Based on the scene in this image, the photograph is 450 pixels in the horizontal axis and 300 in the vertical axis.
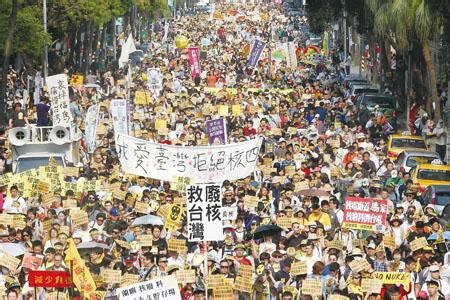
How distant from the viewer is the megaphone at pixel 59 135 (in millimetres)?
28547

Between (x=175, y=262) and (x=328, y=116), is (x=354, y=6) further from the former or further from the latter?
(x=175, y=262)

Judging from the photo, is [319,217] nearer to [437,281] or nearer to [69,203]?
[69,203]

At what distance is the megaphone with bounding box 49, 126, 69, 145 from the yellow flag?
11168 millimetres

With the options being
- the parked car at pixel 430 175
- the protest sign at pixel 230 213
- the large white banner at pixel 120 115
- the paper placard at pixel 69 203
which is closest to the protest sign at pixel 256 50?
the large white banner at pixel 120 115

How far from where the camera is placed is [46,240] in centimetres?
2075

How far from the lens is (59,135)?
1130 inches

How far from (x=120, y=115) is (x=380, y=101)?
14.2m

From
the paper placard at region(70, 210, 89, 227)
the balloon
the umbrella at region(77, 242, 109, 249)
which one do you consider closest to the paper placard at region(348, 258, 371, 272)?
the umbrella at region(77, 242, 109, 249)

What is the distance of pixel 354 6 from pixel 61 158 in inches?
1015

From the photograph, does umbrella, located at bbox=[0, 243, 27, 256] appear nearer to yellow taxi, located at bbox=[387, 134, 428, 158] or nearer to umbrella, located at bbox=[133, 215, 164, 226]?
umbrella, located at bbox=[133, 215, 164, 226]

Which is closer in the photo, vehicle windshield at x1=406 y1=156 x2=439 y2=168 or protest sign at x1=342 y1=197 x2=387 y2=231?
protest sign at x1=342 y1=197 x2=387 y2=231

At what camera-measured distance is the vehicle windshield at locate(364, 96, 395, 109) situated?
1786 inches

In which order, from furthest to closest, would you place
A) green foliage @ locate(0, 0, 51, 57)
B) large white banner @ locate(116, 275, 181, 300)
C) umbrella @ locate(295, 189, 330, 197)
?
green foliage @ locate(0, 0, 51, 57)
umbrella @ locate(295, 189, 330, 197)
large white banner @ locate(116, 275, 181, 300)

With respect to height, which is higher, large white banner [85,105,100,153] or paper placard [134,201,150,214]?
paper placard [134,201,150,214]
